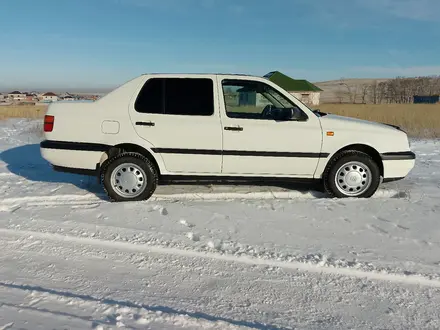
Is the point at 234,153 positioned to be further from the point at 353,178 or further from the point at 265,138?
the point at 353,178

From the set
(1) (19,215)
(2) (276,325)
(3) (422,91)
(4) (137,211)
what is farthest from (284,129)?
(3) (422,91)

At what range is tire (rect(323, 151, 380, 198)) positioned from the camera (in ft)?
15.5

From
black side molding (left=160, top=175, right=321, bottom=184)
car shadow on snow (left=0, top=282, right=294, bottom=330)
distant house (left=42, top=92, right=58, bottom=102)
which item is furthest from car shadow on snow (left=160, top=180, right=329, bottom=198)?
distant house (left=42, top=92, right=58, bottom=102)

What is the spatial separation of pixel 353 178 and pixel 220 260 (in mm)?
2666

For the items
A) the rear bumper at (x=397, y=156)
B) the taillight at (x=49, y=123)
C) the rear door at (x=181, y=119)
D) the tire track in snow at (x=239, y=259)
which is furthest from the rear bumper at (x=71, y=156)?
the rear bumper at (x=397, y=156)

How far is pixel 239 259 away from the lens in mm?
3145

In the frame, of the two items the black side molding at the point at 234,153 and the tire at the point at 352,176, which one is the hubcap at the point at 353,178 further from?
the black side molding at the point at 234,153

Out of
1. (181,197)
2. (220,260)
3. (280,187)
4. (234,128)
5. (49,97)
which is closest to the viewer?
(220,260)

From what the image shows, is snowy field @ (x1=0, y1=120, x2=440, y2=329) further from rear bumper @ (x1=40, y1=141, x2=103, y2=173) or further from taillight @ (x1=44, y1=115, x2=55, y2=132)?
taillight @ (x1=44, y1=115, x2=55, y2=132)

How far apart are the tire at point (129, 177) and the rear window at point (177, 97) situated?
2.40 feet

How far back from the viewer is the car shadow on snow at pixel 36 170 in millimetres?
5691

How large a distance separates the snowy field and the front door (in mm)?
514

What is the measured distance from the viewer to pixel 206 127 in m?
4.57

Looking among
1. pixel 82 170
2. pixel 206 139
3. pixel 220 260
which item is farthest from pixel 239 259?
pixel 82 170
